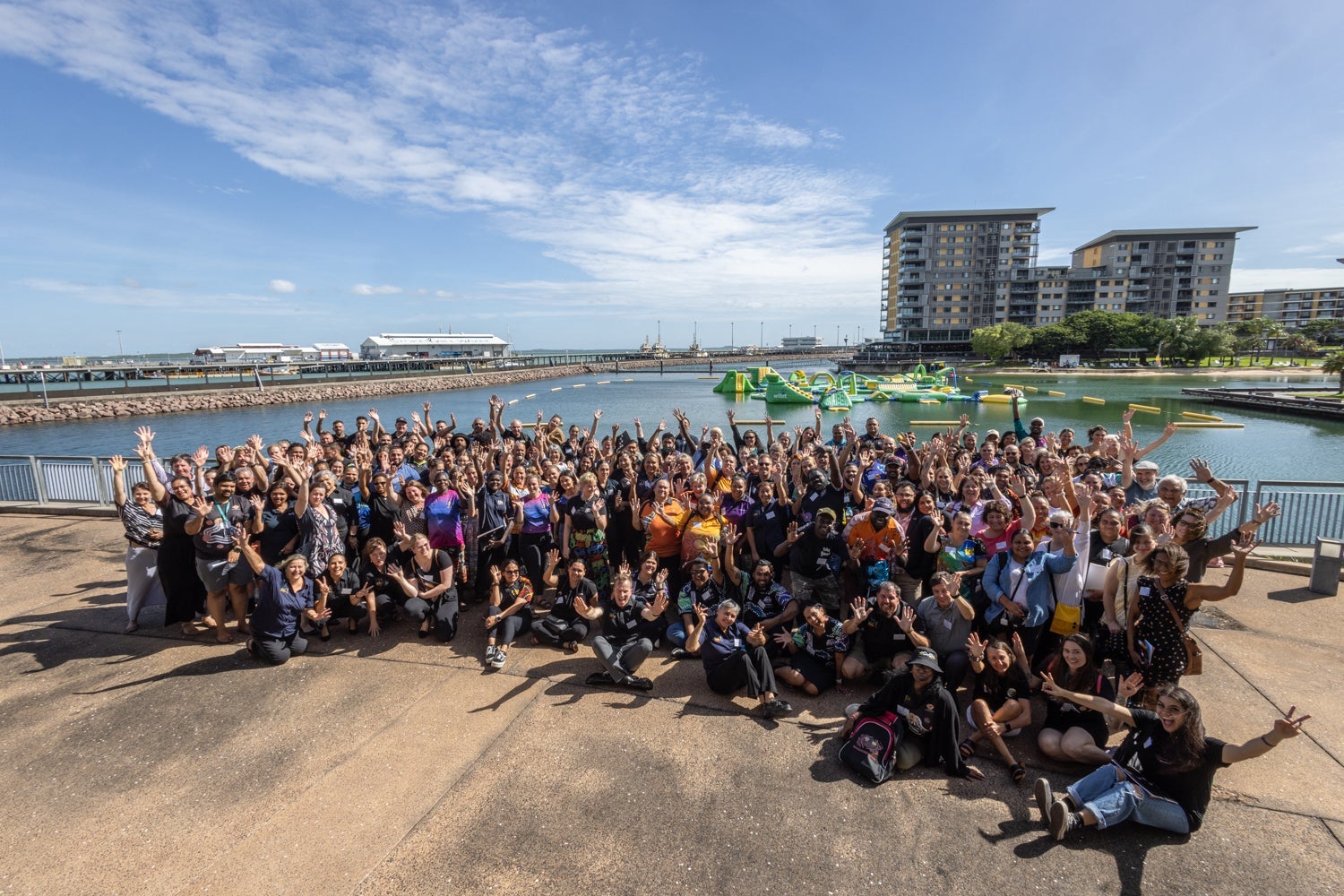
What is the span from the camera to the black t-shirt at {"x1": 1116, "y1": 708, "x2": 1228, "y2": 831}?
3.52 meters

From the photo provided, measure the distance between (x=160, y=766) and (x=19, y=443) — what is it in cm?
4832

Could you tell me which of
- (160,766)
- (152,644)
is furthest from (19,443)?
(160,766)

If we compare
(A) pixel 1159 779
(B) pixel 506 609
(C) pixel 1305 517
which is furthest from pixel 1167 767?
(C) pixel 1305 517

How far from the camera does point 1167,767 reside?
3572mm

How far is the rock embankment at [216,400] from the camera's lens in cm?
4569

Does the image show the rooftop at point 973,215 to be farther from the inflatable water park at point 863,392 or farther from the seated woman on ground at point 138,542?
the seated woman on ground at point 138,542

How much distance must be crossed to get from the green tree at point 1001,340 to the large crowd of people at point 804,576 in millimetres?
89550

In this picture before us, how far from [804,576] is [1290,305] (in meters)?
197


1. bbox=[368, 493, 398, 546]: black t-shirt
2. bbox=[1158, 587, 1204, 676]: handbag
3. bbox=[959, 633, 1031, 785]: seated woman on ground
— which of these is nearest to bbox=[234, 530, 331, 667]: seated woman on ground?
bbox=[368, 493, 398, 546]: black t-shirt

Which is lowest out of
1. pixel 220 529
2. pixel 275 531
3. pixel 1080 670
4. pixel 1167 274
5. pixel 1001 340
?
pixel 1080 670

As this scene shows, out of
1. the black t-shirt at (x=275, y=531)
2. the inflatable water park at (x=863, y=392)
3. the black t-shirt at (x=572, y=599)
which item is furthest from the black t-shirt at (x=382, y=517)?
the inflatable water park at (x=863, y=392)

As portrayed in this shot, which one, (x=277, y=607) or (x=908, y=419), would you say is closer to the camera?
(x=277, y=607)

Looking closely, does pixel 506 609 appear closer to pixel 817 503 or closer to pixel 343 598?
pixel 343 598

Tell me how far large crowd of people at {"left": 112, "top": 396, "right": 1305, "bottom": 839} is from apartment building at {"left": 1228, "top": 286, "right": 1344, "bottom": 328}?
585 ft
